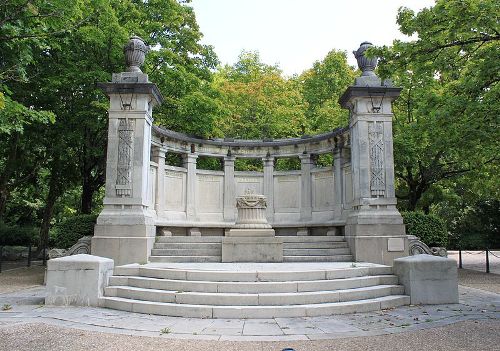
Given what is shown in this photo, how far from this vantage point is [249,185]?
16.8 m

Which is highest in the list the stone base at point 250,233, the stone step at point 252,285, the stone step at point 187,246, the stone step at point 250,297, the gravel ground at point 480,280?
the stone base at point 250,233

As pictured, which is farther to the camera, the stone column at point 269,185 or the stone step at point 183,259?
the stone column at point 269,185

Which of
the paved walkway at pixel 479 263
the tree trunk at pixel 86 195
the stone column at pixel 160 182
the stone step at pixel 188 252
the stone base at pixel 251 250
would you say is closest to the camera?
the stone base at pixel 251 250

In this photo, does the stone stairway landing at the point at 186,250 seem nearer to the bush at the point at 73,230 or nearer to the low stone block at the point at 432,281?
the bush at the point at 73,230

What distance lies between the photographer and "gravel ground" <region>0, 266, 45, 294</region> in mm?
10922

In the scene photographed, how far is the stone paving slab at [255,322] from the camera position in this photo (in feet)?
20.1

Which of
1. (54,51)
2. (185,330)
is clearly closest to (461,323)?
(185,330)

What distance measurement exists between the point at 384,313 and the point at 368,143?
621 centimetres

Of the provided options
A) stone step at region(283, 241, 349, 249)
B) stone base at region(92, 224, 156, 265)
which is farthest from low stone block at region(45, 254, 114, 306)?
stone step at region(283, 241, 349, 249)

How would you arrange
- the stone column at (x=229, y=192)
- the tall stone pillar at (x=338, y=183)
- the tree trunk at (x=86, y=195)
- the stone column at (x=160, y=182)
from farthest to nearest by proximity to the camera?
the tree trunk at (x=86, y=195) < the stone column at (x=229, y=192) < the tall stone pillar at (x=338, y=183) < the stone column at (x=160, y=182)

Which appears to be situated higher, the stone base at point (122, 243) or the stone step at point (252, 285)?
the stone base at point (122, 243)

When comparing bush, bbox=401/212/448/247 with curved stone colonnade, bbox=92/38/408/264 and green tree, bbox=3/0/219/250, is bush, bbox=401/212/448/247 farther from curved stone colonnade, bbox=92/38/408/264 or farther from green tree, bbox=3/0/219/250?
green tree, bbox=3/0/219/250

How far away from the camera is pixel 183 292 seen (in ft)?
26.4

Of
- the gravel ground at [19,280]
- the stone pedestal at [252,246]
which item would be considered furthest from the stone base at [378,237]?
the gravel ground at [19,280]
